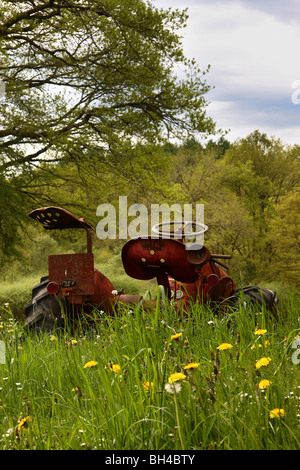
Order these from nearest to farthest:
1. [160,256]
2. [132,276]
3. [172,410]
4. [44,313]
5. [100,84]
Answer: [172,410] → [160,256] → [132,276] → [44,313] → [100,84]

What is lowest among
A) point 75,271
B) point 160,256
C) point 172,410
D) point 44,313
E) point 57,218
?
point 44,313

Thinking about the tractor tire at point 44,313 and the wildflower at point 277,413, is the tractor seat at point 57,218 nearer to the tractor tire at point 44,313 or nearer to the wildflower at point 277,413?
the tractor tire at point 44,313

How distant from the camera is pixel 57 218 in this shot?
3.82 meters

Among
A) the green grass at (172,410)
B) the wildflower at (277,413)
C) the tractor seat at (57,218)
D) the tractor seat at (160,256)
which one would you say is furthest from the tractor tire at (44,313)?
the wildflower at (277,413)

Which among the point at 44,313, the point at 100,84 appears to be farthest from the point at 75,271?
the point at 100,84

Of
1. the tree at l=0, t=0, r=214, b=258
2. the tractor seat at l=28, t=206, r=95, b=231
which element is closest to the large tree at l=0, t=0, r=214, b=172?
the tree at l=0, t=0, r=214, b=258

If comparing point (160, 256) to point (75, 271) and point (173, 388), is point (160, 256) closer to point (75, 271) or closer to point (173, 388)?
point (75, 271)

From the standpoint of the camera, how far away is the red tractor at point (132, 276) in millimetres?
3346

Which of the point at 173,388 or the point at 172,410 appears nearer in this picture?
the point at 173,388

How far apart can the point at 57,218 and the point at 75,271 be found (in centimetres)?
46

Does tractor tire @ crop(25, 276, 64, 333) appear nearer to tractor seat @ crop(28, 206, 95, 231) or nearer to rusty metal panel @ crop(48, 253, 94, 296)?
rusty metal panel @ crop(48, 253, 94, 296)

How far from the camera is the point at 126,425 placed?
1.50 m

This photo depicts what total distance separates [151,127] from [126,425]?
32.1 ft

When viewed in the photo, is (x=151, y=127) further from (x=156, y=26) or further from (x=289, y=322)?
(x=289, y=322)
